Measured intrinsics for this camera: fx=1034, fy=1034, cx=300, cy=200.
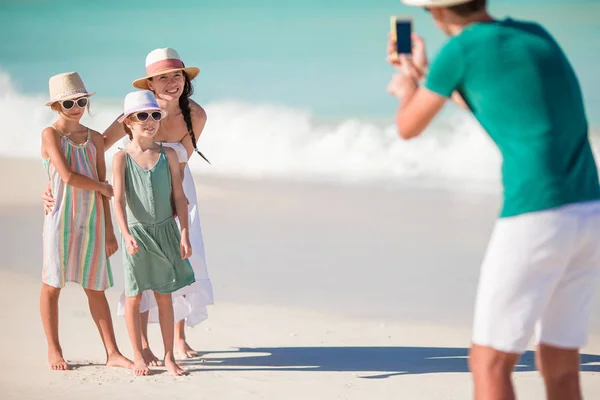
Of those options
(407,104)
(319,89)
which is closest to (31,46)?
(319,89)

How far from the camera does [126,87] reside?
68.8 feet

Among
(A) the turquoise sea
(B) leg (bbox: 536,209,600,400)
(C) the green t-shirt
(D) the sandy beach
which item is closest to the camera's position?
(C) the green t-shirt

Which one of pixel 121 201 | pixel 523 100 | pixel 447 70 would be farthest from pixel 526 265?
pixel 121 201

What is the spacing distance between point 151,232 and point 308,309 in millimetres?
1784

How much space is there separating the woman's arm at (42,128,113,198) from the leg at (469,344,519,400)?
264 centimetres

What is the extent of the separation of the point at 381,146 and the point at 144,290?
1150cm

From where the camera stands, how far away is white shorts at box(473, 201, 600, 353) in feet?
9.25

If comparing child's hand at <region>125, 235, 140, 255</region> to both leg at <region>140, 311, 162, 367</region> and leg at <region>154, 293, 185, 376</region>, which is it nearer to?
leg at <region>154, 293, 185, 376</region>

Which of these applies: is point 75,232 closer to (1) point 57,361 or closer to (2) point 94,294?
(2) point 94,294

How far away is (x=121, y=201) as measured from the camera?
4938 mm

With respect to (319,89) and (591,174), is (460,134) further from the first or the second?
(591,174)

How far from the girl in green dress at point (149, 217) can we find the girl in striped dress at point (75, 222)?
17cm

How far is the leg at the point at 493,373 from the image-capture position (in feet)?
9.46

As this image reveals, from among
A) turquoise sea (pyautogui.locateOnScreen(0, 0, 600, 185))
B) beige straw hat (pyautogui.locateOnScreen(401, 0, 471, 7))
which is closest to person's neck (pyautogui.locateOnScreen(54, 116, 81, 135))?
beige straw hat (pyautogui.locateOnScreen(401, 0, 471, 7))
